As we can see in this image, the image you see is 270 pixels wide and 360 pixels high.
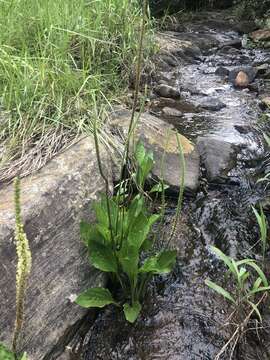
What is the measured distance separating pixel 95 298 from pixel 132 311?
18cm

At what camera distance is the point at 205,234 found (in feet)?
7.97

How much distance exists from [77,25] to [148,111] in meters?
0.94

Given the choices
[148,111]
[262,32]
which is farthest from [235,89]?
[262,32]

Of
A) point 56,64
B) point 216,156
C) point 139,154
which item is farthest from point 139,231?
point 56,64

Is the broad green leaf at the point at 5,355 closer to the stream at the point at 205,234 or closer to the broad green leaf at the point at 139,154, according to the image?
the stream at the point at 205,234

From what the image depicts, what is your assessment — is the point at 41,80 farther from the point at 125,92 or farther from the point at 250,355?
the point at 250,355

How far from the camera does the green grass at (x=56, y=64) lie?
250cm

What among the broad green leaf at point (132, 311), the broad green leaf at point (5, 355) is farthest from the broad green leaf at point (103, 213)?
the broad green leaf at point (5, 355)

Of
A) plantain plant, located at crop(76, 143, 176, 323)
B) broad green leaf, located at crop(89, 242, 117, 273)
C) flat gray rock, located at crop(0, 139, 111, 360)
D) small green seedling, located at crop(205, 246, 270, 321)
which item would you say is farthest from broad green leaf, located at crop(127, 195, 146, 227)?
small green seedling, located at crop(205, 246, 270, 321)

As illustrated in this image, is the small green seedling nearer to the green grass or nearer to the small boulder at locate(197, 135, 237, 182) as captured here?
the small boulder at locate(197, 135, 237, 182)

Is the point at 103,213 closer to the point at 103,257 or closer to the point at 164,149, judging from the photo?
the point at 103,257

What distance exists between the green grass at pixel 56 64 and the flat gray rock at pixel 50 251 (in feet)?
1.17

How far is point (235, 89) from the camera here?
4723mm

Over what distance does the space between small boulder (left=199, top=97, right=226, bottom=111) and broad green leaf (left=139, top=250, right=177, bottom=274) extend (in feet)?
8.22
